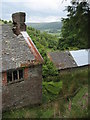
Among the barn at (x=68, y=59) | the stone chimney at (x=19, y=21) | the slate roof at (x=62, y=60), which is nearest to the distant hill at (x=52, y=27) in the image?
the stone chimney at (x=19, y=21)

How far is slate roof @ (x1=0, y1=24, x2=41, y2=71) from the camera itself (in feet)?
48.0

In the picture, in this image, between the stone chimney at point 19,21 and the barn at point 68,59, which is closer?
the stone chimney at point 19,21

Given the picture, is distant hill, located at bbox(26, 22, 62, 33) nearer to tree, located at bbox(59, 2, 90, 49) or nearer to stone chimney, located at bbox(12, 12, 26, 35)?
tree, located at bbox(59, 2, 90, 49)

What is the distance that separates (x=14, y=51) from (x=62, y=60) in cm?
1679

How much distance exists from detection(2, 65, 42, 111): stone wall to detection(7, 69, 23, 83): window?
357 mm

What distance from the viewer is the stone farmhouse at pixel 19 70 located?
14.5 metres

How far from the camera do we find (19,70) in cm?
1495

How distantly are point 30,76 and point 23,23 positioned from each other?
5.04 m

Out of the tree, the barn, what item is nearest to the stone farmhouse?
the tree

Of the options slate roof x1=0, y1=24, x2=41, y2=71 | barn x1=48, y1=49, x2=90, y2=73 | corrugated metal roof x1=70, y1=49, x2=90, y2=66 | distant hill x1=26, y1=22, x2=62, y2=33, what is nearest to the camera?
distant hill x1=26, y1=22, x2=62, y2=33

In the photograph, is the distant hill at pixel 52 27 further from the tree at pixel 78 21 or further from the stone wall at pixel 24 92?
the stone wall at pixel 24 92

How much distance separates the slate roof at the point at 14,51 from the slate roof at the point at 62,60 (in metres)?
13.5

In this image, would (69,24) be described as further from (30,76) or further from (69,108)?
(30,76)

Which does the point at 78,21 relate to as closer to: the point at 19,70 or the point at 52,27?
the point at 19,70
